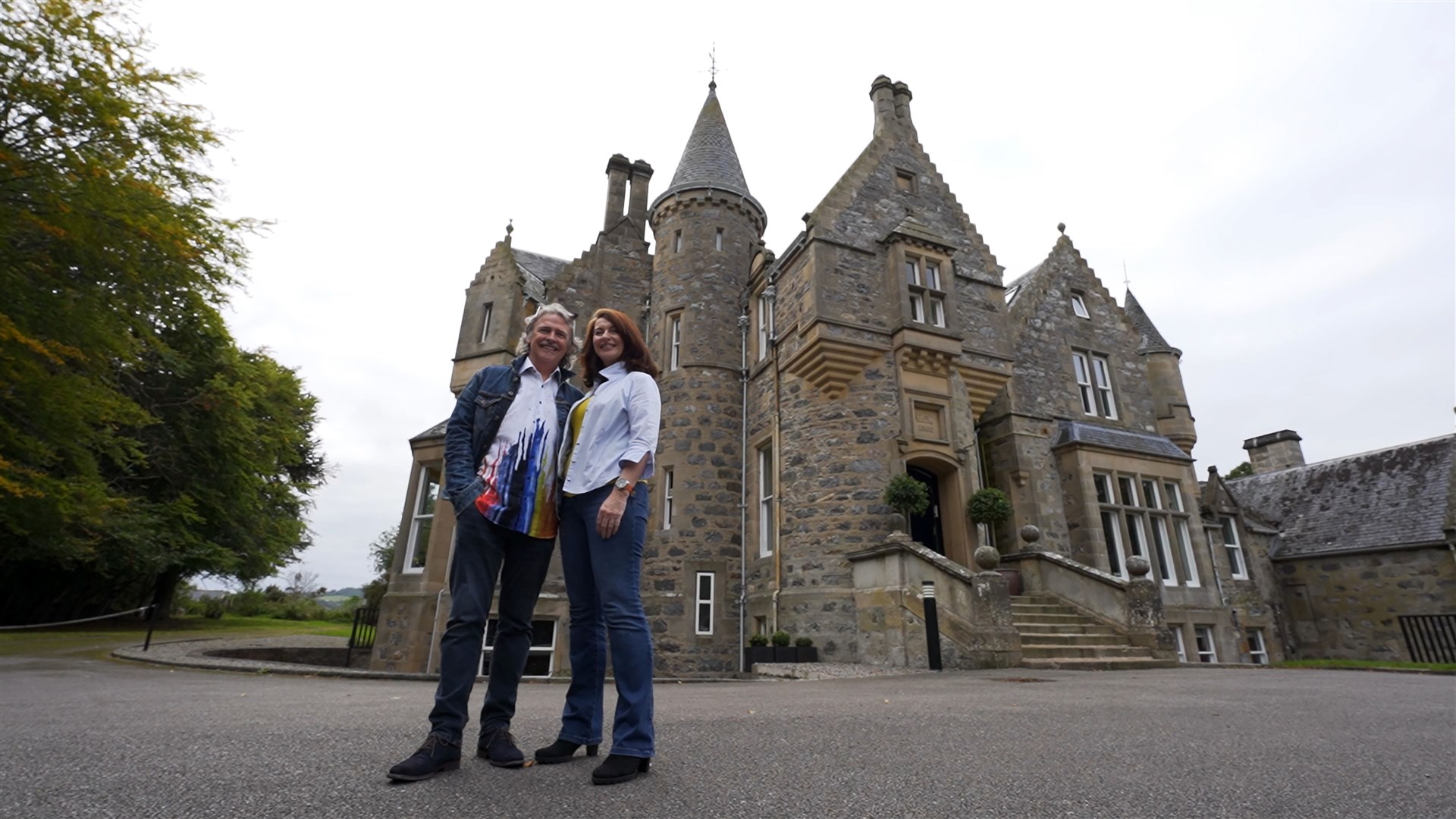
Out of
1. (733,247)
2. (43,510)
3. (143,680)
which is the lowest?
(143,680)

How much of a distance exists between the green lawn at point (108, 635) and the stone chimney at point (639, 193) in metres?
14.9

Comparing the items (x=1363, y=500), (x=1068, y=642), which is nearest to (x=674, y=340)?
(x=1068, y=642)

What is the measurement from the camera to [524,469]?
290 cm

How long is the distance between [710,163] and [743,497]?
932cm

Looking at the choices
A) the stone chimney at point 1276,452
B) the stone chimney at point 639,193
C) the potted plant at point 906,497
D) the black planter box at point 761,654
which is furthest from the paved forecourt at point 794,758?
the stone chimney at point 1276,452

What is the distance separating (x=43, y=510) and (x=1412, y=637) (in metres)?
29.5

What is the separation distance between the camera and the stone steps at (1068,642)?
9.77 m

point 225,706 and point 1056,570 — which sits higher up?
point 1056,570

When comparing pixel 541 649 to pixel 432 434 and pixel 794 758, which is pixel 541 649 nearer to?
pixel 432 434

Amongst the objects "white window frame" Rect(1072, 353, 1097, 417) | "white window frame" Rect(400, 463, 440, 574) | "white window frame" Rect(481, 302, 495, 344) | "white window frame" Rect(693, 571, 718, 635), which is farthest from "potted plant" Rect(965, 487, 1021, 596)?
"white window frame" Rect(481, 302, 495, 344)

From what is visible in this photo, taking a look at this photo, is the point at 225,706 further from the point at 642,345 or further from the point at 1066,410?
the point at 1066,410

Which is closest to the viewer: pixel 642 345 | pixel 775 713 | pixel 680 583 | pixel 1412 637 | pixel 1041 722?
pixel 642 345

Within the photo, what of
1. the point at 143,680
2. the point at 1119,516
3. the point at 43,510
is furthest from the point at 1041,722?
the point at 43,510

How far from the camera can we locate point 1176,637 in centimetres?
1392
